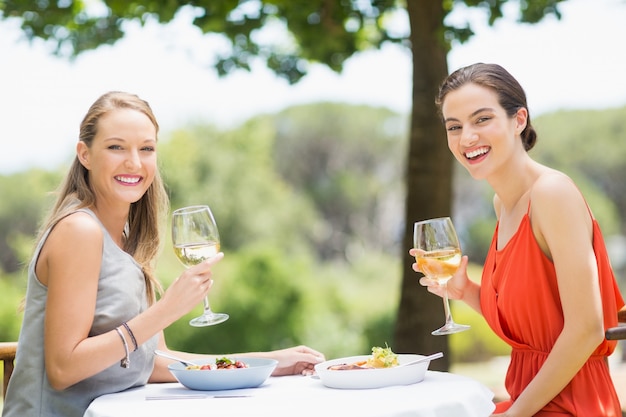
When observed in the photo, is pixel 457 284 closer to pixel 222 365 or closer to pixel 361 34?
pixel 222 365

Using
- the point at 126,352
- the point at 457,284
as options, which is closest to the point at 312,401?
the point at 126,352

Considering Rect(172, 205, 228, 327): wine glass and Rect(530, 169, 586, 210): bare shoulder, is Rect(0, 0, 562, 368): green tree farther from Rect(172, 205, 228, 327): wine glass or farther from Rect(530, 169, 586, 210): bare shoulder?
Rect(172, 205, 228, 327): wine glass

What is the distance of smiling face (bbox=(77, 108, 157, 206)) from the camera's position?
2.51 metres

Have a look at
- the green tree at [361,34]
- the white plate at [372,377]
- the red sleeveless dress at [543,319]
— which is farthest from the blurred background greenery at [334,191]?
the white plate at [372,377]

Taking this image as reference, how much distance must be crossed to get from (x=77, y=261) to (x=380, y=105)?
3499cm

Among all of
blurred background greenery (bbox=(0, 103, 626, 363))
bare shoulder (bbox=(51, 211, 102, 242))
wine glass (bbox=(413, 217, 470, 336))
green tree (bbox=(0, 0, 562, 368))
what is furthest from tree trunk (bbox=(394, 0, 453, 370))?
blurred background greenery (bbox=(0, 103, 626, 363))

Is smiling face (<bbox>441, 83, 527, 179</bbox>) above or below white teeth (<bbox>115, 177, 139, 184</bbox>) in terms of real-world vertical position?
above

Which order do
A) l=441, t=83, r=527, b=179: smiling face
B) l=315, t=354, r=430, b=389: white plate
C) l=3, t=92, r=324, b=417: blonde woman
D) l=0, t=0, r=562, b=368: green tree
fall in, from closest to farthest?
l=315, t=354, r=430, b=389: white plate → l=3, t=92, r=324, b=417: blonde woman → l=441, t=83, r=527, b=179: smiling face → l=0, t=0, r=562, b=368: green tree

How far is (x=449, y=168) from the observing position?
203 inches

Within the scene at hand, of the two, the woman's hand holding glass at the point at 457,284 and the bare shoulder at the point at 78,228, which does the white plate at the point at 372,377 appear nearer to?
the woman's hand holding glass at the point at 457,284

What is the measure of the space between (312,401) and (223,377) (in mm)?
322

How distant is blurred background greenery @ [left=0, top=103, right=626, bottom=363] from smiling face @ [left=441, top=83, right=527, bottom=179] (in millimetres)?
11662

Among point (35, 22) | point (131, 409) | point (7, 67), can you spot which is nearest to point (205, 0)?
point (35, 22)

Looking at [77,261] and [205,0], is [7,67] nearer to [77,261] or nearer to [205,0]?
[205,0]
